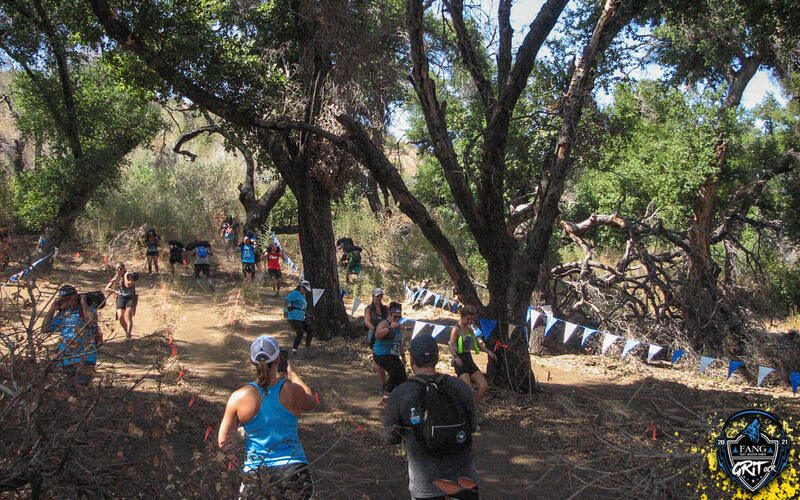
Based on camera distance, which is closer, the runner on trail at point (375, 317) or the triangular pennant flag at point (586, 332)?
the runner on trail at point (375, 317)

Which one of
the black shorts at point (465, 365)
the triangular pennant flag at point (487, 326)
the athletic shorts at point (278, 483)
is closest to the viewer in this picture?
the athletic shorts at point (278, 483)

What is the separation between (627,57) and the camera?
38.2 ft

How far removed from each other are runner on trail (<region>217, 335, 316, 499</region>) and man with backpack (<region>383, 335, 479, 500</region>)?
1.87 ft

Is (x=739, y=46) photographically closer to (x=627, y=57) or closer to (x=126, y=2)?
(x=627, y=57)

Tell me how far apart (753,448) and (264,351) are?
2.80 m

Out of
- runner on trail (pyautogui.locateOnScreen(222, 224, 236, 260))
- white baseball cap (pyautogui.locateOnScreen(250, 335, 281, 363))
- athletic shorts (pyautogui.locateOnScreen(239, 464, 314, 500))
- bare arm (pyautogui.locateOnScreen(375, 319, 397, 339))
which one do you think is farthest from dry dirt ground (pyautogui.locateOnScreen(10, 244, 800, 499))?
runner on trail (pyautogui.locateOnScreen(222, 224, 236, 260))

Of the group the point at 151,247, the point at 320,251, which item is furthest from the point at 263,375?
the point at 151,247

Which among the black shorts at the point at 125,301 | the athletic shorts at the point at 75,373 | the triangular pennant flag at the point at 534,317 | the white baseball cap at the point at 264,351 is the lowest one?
the triangular pennant flag at the point at 534,317

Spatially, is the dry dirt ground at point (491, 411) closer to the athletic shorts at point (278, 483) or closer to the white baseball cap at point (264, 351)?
the athletic shorts at point (278, 483)

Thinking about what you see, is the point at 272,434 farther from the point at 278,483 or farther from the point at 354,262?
the point at 354,262

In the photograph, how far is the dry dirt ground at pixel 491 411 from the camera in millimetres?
3398

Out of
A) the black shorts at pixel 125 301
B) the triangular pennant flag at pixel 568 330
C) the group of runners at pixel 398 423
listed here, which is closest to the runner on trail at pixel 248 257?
the black shorts at pixel 125 301

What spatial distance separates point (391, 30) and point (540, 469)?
7.58 m

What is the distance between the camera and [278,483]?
9.44ft
